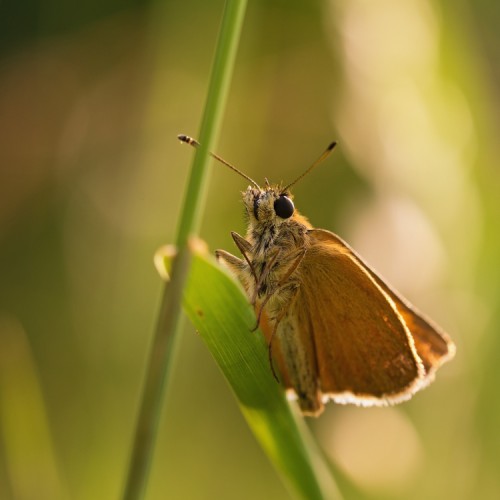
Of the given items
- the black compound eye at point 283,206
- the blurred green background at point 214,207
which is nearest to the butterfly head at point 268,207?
the black compound eye at point 283,206

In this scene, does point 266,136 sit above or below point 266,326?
above

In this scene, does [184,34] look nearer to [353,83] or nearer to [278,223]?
[353,83]

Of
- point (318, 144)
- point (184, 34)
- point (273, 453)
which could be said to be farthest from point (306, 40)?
point (273, 453)

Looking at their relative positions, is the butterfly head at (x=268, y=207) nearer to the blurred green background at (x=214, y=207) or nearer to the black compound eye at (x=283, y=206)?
the black compound eye at (x=283, y=206)

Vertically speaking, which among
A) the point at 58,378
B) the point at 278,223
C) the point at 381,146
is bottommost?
the point at 58,378

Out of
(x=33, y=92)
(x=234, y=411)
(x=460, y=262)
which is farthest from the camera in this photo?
(x=33, y=92)

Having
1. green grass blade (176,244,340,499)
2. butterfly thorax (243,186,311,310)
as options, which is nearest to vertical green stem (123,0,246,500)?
green grass blade (176,244,340,499)

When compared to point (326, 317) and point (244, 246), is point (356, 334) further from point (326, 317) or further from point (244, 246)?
point (244, 246)
